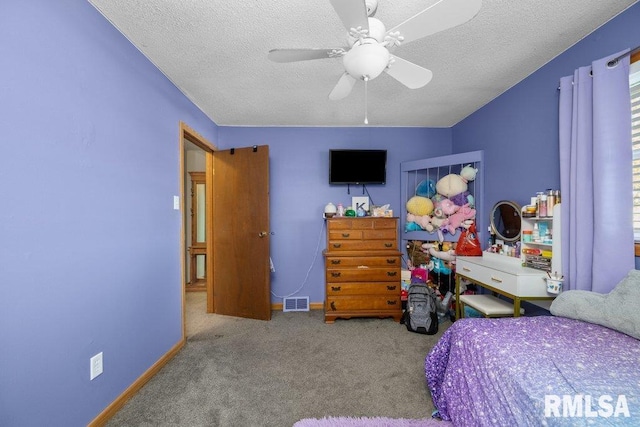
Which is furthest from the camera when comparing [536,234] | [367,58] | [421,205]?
[421,205]

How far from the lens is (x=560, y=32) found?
1.75 meters

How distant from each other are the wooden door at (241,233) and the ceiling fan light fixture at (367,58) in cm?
199

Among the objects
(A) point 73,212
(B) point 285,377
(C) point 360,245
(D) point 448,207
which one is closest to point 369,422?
(B) point 285,377

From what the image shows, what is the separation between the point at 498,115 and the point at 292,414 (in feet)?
10.9

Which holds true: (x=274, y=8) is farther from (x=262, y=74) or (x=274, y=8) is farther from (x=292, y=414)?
(x=292, y=414)

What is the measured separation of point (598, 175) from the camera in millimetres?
1605

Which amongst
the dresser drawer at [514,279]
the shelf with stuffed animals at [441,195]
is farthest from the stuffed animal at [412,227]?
the dresser drawer at [514,279]

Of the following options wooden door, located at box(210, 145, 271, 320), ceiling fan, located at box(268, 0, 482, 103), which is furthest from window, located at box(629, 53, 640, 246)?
wooden door, located at box(210, 145, 271, 320)

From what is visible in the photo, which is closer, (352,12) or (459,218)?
(352,12)

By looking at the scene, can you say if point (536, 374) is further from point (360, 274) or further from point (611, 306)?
point (360, 274)

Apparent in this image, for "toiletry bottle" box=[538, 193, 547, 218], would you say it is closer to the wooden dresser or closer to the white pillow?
the white pillow

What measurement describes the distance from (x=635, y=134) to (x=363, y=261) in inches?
89.9

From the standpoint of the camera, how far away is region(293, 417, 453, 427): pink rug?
Result: 146cm

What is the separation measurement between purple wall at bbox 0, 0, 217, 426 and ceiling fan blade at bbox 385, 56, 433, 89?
173cm
